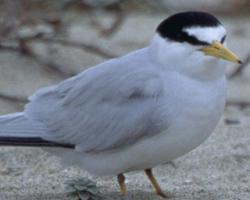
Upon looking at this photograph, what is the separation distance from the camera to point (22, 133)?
4176 millimetres

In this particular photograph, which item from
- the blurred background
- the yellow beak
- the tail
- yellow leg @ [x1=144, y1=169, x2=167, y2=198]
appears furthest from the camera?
the blurred background

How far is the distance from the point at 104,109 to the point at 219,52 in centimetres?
56

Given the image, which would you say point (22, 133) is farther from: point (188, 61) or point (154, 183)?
point (188, 61)

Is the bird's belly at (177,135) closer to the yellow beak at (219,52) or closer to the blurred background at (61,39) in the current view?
the yellow beak at (219,52)

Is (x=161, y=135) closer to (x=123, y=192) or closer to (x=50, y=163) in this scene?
(x=123, y=192)

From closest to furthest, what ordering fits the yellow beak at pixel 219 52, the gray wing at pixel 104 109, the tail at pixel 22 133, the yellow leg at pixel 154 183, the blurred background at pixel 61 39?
the yellow beak at pixel 219 52 → the gray wing at pixel 104 109 → the tail at pixel 22 133 → the yellow leg at pixel 154 183 → the blurred background at pixel 61 39

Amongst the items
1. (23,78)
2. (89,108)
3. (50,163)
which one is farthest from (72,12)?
(89,108)

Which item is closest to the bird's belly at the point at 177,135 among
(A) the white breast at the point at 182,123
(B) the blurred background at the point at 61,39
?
(A) the white breast at the point at 182,123

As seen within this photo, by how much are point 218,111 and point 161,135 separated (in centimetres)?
26

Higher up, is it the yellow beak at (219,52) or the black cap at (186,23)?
the black cap at (186,23)

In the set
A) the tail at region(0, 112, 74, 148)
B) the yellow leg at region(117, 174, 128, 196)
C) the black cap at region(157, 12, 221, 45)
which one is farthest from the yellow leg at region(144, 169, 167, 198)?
the black cap at region(157, 12, 221, 45)

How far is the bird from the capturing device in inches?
155

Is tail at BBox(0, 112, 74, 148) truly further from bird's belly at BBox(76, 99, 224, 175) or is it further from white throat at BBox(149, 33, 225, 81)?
white throat at BBox(149, 33, 225, 81)

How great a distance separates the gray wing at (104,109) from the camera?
4023 mm
